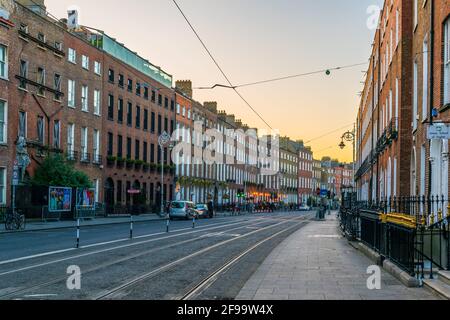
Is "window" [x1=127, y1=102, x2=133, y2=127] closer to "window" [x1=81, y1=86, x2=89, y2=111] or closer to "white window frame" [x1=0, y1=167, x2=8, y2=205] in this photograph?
"window" [x1=81, y1=86, x2=89, y2=111]

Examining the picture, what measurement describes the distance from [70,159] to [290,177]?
95.4m

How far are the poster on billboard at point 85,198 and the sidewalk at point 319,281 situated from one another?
24.6m

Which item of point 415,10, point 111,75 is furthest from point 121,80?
point 415,10

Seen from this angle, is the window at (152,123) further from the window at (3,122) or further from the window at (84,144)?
the window at (3,122)

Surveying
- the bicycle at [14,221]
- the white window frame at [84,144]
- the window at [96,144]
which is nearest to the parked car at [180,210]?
the window at [96,144]

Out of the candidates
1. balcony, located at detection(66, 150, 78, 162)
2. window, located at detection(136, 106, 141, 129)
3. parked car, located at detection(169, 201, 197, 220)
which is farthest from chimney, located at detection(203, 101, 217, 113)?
balcony, located at detection(66, 150, 78, 162)

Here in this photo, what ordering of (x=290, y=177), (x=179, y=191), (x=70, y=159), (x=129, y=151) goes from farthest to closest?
(x=290, y=177)
(x=179, y=191)
(x=129, y=151)
(x=70, y=159)

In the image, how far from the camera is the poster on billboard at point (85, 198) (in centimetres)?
4000

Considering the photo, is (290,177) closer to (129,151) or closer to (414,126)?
(129,151)

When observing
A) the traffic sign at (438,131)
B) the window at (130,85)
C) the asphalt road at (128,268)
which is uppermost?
the window at (130,85)

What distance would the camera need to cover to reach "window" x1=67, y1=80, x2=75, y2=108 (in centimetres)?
4394

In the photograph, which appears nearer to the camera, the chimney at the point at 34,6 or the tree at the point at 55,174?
the tree at the point at 55,174
